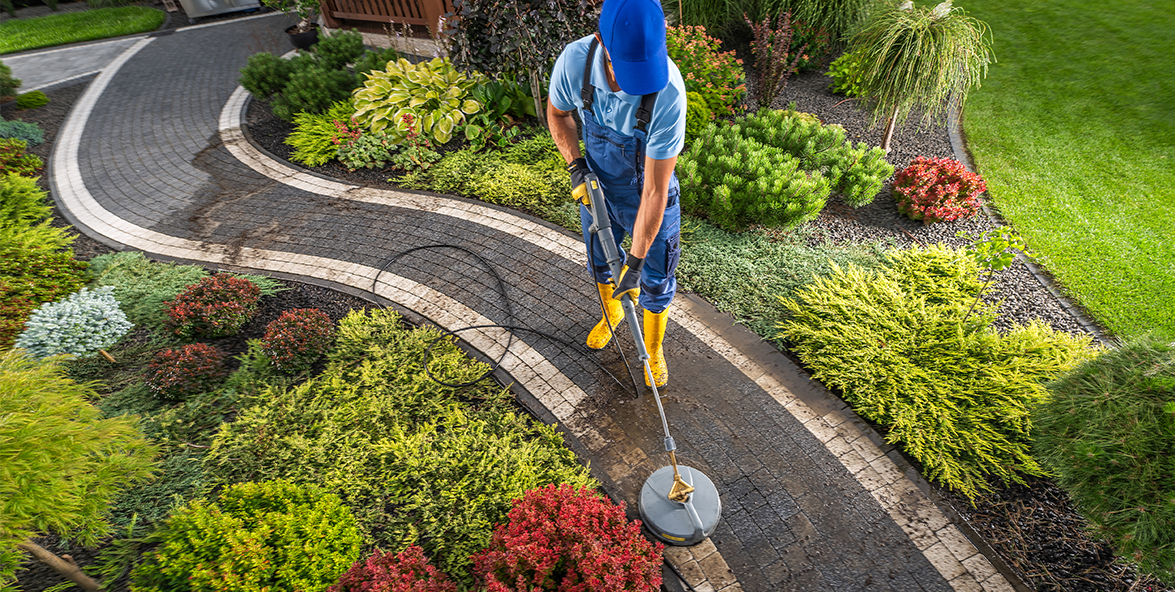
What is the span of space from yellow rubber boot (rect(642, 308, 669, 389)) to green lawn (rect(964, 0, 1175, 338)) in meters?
3.55

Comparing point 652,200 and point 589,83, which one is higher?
point 589,83

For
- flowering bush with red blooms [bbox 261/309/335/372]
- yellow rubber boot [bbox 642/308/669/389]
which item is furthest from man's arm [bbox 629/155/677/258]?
flowering bush with red blooms [bbox 261/309/335/372]

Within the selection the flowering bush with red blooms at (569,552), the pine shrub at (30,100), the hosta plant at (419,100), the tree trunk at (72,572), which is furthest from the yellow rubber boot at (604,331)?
the pine shrub at (30,100)

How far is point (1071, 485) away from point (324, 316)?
5.20 meters

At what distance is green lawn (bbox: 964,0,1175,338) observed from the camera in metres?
4.45

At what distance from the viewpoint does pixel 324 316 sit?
13.6 feet

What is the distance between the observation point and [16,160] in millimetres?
6695

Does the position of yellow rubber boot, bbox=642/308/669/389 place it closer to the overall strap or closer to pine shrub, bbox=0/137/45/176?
the overall strap

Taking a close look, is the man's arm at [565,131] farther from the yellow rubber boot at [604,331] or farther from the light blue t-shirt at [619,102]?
the yellow rubber boot at [604,331]

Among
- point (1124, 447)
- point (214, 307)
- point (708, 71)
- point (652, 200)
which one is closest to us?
point (1124, 447)

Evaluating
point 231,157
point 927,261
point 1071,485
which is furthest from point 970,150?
point 231,157

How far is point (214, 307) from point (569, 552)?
150 inches

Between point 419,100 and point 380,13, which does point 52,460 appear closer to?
point 419,100

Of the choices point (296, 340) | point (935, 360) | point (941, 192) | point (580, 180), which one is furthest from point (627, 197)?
point (941, 192)
